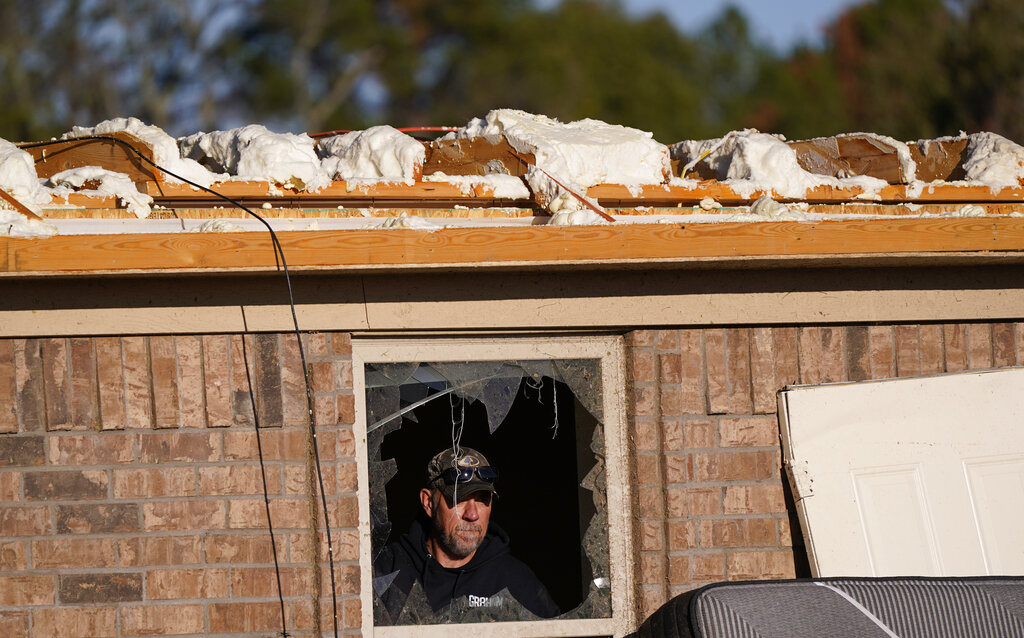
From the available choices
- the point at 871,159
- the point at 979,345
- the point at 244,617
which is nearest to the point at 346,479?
the point at 244,617

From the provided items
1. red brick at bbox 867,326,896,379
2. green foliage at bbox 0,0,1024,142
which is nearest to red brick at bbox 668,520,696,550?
red brick at bbox 867,326,896,379

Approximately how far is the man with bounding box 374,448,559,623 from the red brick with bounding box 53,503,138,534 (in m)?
0.90

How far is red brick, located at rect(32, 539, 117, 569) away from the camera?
3.58 meters

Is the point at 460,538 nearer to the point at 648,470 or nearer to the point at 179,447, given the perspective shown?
the point at 648,470

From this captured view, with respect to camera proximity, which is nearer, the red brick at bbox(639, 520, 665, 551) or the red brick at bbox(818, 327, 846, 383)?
the red brick at bbox(639, 520, 665, 551)

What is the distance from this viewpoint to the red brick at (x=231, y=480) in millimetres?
3635

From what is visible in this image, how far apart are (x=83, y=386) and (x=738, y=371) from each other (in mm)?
2374

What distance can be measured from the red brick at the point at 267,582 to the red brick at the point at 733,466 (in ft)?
4.81

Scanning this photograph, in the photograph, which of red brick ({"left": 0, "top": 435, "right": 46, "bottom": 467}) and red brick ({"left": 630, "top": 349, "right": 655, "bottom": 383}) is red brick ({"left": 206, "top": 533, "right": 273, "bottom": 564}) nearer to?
red brick ({"left": 0, "top": 435, "right": 46, "bottom": 467})

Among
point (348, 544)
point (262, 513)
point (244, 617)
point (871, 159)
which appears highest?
point (871, 159)

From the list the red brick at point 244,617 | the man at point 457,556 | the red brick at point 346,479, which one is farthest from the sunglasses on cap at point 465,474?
the red brick at point 244,617

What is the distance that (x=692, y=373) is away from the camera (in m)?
3.85

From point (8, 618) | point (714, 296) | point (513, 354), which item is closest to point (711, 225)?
point (714, 296)

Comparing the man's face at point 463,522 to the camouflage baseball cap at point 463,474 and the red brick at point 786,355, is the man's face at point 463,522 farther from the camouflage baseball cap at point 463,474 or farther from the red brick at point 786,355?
the red brick at point 786,355
